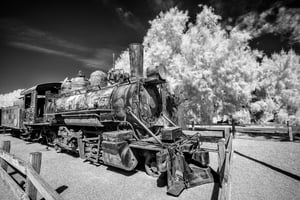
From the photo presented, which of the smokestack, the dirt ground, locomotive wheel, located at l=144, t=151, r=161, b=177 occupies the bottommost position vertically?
the dirt ground

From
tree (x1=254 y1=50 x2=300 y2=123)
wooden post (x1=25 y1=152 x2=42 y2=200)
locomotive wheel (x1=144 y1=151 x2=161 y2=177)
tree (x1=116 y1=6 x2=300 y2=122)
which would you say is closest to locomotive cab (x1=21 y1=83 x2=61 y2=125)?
wooden post (x1=25 y1=152 x2=42 y2=200)

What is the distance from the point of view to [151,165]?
4.59m

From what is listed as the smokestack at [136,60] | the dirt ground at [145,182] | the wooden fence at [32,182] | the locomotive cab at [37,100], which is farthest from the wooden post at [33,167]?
the locomotive cab at [37,100]

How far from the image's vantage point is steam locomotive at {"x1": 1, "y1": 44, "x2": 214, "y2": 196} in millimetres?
3850

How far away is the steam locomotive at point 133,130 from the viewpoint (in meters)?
3.85

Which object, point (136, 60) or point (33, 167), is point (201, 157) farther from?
point (136, 60)

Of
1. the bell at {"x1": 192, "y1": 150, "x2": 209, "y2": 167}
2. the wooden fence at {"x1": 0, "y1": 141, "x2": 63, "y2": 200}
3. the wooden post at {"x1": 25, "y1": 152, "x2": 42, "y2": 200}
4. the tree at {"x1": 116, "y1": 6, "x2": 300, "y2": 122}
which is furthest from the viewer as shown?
the tree at {"x1": 116, "y1": 6, "x2": 300, "y2": 122}

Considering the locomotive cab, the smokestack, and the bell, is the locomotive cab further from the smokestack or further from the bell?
the bell

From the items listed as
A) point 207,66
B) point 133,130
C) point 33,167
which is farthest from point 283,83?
point 33,167

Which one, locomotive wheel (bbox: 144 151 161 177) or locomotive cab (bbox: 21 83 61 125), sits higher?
locomotive cab (bbox: 21 83 61 125)

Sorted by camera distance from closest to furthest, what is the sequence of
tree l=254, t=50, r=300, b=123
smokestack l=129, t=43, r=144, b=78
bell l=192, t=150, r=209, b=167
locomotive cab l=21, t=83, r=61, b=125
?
bell l=192, t=150, r=209, b=167 < smokestack l=129, t=43, r=144, b=78 < locomotive cab l=21, t=83, r=61, b=125 < tree l=254, t=50, r=300, b=123

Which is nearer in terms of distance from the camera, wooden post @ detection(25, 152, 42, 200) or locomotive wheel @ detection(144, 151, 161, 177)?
wooden post @ detection(25, 152, 42, 200)

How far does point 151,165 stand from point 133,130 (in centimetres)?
123

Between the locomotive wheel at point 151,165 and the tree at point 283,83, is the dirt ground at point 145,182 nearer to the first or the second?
the locomotive wheel at point 151,165
